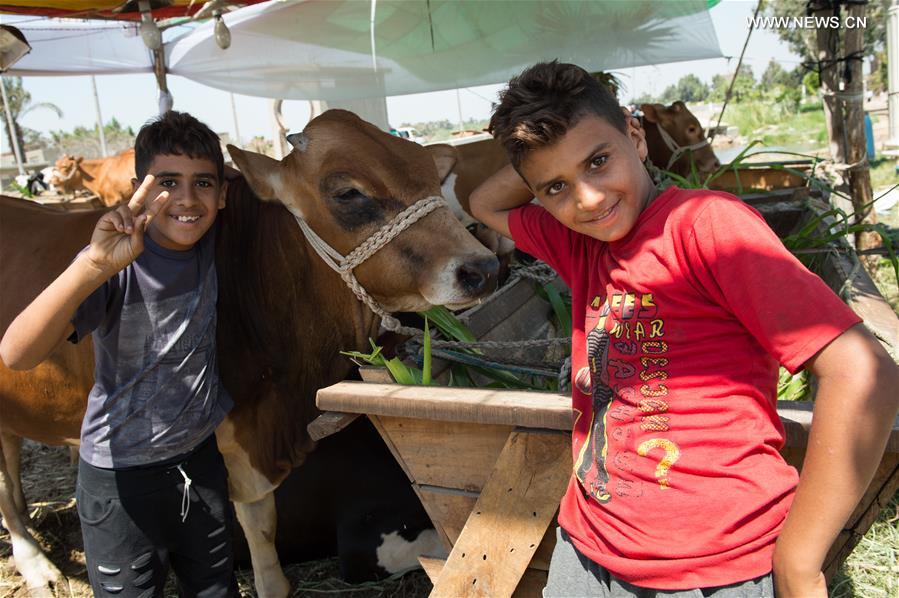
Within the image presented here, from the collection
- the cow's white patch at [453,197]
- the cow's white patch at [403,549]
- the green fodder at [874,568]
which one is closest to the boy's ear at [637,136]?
the green fodder at [874,568]

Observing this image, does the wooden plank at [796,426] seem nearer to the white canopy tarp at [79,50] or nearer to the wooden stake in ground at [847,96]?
the wooden stake in ground at [847,96]

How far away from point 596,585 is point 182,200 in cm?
158

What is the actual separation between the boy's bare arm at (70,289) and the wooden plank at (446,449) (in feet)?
2.61

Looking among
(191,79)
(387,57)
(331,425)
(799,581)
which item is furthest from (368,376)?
(191,79)

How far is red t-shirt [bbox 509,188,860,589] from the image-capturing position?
1.25m

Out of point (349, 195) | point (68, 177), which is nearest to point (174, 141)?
point (349, 195)

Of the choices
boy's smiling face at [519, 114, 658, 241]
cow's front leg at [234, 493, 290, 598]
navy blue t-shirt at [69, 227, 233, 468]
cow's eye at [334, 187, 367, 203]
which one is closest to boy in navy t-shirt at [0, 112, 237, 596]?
navy blue t-shirt at [69, 227, 233, 468]

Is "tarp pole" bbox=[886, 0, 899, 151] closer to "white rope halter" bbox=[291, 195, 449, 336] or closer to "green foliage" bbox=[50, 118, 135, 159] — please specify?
"white rope halter" bbox=[291, 195, 449, 336]

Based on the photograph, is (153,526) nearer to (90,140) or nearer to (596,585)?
(596,585)

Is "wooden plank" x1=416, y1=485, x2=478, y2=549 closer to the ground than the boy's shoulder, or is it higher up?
closer to the ground

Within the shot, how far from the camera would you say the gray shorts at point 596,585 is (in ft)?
4.23

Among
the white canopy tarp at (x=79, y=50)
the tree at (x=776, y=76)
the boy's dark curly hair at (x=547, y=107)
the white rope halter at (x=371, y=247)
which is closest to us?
the boy's dark curly hair at (x=547, y=107)

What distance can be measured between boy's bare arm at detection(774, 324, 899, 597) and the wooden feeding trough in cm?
27

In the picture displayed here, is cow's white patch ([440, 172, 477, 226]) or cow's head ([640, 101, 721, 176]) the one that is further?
cow's head ([640, 101, 721, 176])
